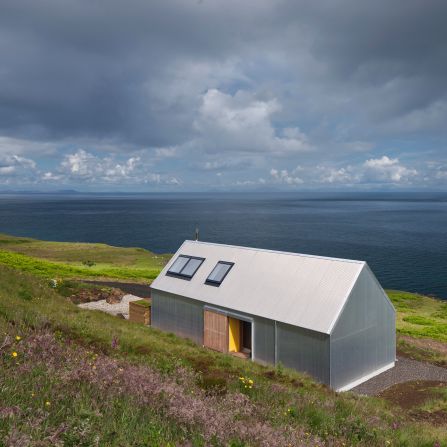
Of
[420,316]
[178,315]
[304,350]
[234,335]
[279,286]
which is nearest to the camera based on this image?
[304,350]

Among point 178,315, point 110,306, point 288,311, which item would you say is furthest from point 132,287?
point 288,311

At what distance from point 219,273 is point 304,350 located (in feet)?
25.8

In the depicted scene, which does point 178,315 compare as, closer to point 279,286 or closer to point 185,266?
point 185,266

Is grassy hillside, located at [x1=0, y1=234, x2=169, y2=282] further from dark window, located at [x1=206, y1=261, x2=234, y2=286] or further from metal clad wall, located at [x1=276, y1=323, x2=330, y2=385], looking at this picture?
metal clad wall, located at [x1=276, y1=323, x2=330, y2=385]

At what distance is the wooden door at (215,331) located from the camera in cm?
2425

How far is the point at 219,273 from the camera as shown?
26188mm

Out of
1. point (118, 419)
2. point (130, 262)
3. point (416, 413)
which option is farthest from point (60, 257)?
point (118, 419)

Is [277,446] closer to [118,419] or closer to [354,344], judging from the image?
[118,419]

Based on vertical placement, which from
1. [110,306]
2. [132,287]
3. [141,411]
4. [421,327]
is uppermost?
[141,411]

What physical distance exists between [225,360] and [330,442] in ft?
30.7

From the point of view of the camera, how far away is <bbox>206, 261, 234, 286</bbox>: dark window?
25.7 m

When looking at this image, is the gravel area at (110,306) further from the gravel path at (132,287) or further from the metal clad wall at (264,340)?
the metal clad wall at (264,340)

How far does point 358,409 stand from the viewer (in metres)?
11.6

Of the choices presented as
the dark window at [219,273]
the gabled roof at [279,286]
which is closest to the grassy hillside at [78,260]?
the gabled roof at [279,286]
